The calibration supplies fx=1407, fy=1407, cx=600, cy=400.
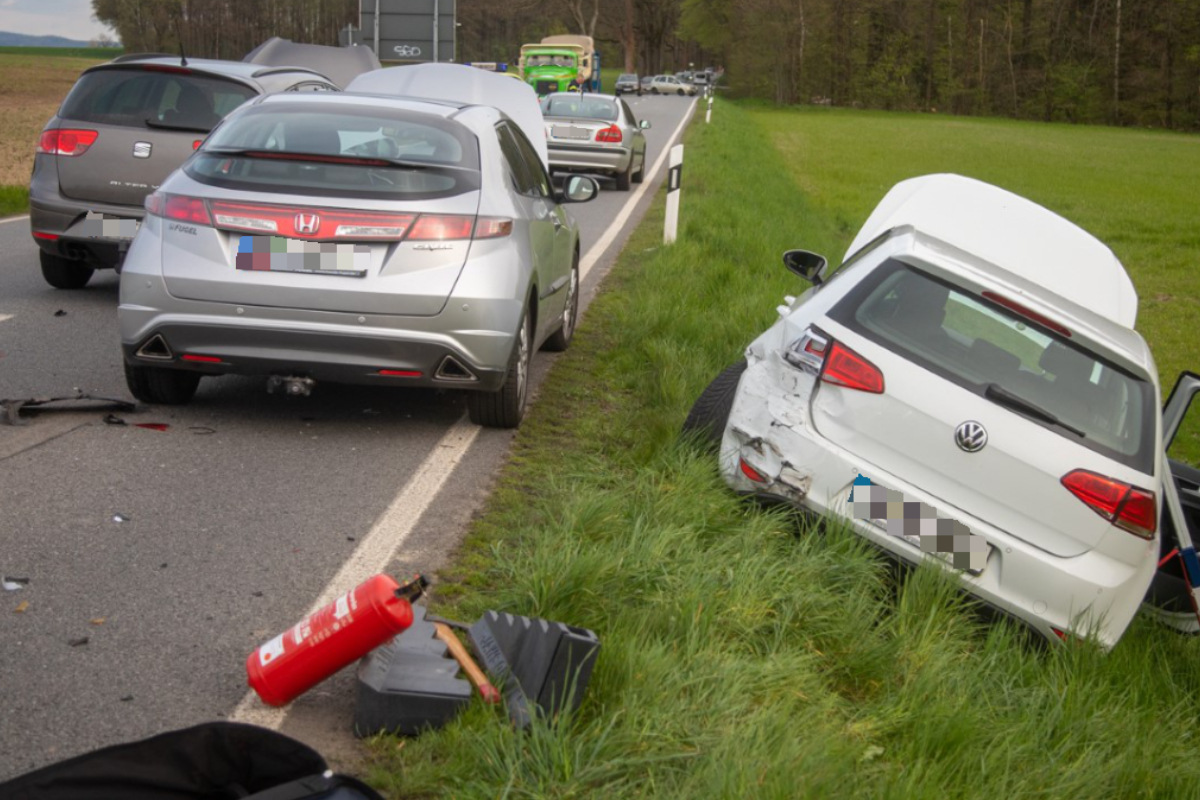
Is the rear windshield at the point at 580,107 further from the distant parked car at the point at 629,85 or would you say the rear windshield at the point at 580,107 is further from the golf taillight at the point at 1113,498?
the distant parked car at the point at 629,85

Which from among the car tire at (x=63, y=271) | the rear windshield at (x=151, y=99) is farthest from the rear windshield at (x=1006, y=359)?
the car tire at (x=63, y=271)

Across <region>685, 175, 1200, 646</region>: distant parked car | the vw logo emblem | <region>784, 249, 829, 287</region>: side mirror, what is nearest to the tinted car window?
<region>784, 249, 829, 287</region>: side mirror

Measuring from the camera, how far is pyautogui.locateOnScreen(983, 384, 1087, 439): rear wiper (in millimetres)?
4969

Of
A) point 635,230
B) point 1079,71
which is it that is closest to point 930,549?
point 635,230

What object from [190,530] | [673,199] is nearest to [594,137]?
[673,199]

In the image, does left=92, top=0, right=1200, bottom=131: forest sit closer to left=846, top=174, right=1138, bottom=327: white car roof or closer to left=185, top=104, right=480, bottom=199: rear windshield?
left=185, top=104, right=480, bottom=199: rear windshield

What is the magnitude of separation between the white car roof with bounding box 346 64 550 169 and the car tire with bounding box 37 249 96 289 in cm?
441

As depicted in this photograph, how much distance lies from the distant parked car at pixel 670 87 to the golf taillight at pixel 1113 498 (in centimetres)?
8750

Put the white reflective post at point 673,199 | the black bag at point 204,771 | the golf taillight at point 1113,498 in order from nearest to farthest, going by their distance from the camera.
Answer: the black bag at point 204,771
the golf taillight at point 1113,498
the white reflective post at point 673,199

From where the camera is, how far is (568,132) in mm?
23328

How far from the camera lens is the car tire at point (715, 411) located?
608 cm

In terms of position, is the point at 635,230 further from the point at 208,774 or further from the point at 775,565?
the point at 208,774

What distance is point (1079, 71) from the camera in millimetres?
91688

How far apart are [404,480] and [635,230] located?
11.7 m
